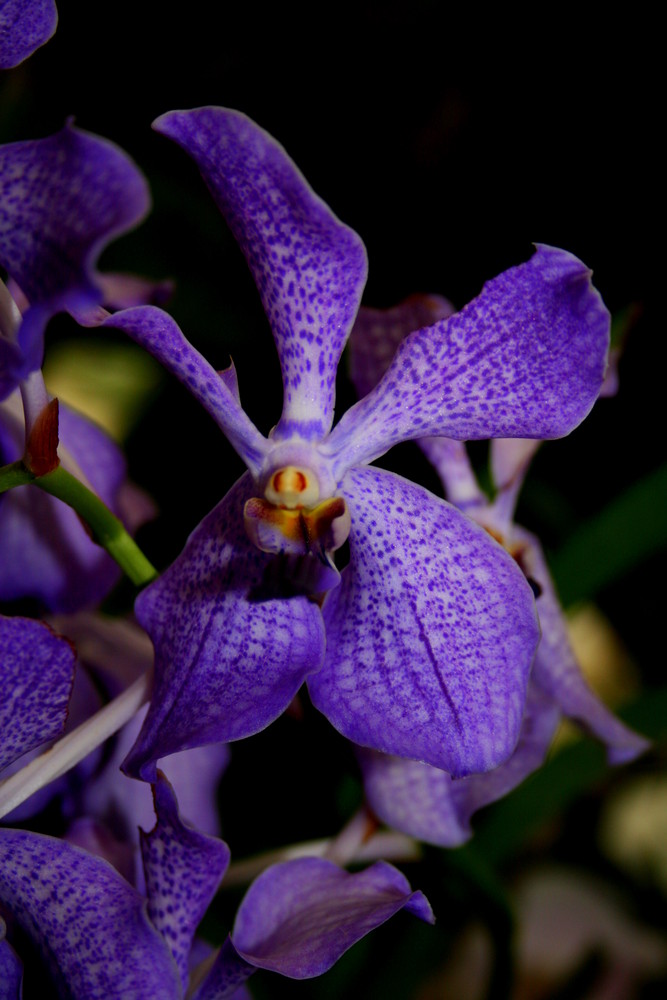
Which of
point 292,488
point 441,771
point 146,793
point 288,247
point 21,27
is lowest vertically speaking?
point 146,793

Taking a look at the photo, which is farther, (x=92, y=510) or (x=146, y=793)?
(x=146, y=793)

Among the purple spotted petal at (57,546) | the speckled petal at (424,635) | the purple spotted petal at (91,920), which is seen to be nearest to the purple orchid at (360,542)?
the speckled petal at (424,635)

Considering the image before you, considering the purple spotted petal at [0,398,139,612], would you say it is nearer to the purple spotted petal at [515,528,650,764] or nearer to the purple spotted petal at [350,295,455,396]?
the purple spotted petal at [350,295,455,396]

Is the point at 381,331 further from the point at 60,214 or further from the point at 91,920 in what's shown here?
the point at 91,920

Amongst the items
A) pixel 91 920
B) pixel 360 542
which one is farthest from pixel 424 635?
pixel 91 920

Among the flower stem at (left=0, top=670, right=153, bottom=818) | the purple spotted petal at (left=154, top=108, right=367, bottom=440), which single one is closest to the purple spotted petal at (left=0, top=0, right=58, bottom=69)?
the purple spotted petal at (left=154, top=108, right=367, bottom=440)

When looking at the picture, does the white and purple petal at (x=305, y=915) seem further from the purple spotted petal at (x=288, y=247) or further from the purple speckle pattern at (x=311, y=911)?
the purple spotted petal at (x=288, y=247)
